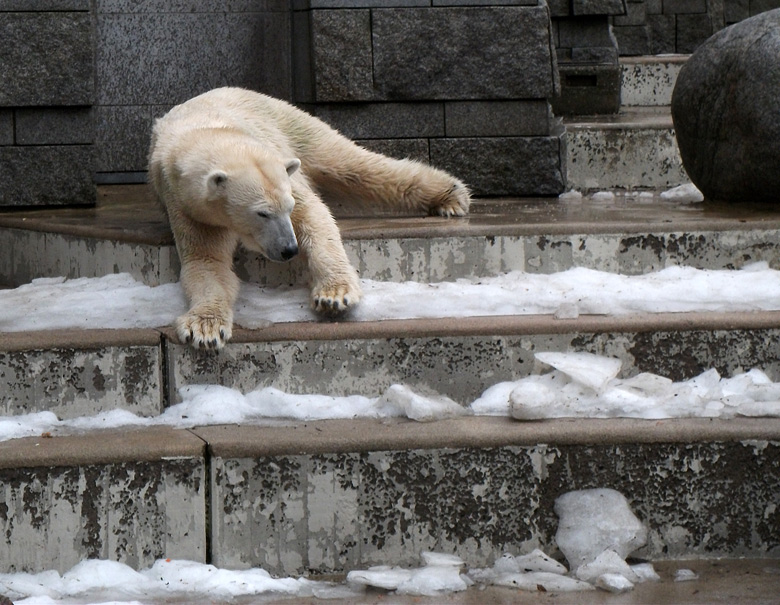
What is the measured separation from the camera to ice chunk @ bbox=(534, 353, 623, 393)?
3.15 meters

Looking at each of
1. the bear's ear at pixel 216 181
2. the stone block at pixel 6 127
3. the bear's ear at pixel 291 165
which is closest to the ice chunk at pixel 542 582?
the bear's ear at pixel 216 181

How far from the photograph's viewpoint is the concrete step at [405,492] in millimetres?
2834

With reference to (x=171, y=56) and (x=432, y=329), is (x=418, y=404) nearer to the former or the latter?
(x=432, y=329)

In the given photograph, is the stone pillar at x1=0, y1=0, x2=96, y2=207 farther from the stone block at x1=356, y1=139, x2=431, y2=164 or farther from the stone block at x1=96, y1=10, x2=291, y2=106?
the stone block at x1=356, y1=139, x2=431, y2=164

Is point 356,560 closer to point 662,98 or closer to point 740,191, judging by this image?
point 740,191

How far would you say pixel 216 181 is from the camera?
11.6ft

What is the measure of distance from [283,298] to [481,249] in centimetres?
74

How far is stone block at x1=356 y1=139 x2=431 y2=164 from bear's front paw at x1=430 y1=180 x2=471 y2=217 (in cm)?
104

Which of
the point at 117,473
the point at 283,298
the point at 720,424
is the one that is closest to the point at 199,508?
the point at 117,473

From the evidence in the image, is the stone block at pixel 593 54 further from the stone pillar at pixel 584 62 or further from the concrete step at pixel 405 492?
the concrete step at pixel 405 492

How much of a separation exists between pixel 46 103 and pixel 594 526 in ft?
12.9

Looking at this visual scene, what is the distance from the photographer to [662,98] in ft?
30.4

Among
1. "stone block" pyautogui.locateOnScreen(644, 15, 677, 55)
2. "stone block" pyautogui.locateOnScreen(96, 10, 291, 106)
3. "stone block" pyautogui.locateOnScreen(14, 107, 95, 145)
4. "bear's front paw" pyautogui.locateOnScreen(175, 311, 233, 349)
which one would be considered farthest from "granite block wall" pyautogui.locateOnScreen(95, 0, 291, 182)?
"stone block" pyautogui.locateOnScreen(644, 15, 677, 55)

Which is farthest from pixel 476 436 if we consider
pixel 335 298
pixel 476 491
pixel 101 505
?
pixel 101 505
